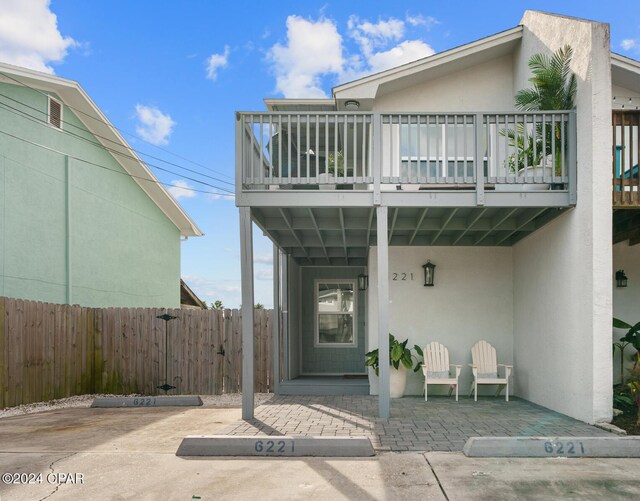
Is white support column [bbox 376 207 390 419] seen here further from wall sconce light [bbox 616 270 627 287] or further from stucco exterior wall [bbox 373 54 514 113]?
wall sconce light [bbox 616 270 627 287]

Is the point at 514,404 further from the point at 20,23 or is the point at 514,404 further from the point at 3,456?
the point at 20,23

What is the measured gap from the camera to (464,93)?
1005 cm

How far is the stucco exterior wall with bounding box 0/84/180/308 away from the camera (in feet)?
36.3

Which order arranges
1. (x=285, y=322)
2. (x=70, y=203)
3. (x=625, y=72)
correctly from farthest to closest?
(x=70, y=203) → (x=285, y=322) → (x=625, y=72)

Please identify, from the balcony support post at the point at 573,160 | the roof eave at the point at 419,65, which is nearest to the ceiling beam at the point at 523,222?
the balcony support post at the point at 573,160

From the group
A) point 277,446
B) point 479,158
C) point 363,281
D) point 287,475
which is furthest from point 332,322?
point 287,475

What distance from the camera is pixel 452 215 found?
26.0 ft

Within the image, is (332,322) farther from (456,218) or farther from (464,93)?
(464,93)

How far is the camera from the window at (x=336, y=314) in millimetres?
11836

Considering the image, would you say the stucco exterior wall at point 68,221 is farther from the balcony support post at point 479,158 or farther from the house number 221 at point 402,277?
the balcony support post at point 479,158

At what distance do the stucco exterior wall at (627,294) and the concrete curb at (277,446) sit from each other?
16.2ft

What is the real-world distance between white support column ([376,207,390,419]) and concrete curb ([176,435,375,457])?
1599 millimetres

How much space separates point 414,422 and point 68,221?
930cm

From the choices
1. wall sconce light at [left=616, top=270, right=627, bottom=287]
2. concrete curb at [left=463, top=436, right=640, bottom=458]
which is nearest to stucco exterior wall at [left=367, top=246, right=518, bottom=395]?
wall sconce light at [left=616, top=270, right=627, bottom=287]
